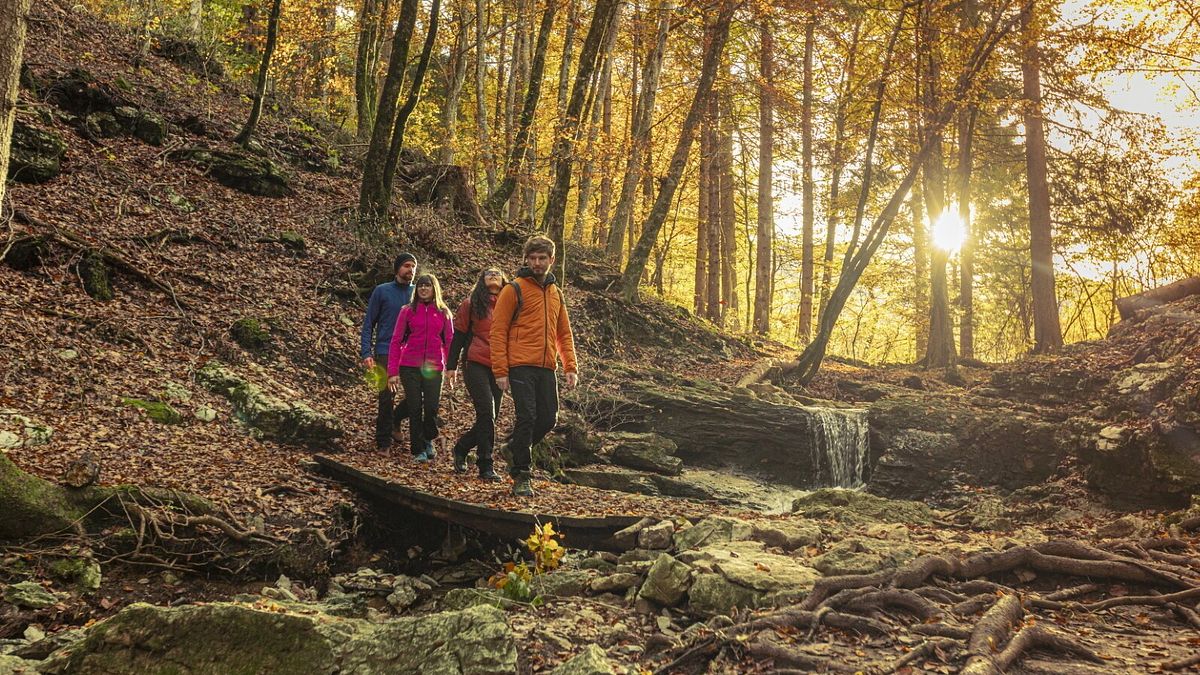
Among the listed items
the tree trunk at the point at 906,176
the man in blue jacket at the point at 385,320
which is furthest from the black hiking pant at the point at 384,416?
the tree trunk at the point at 906,176

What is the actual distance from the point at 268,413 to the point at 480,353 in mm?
2560

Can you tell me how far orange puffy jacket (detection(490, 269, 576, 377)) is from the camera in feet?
22.4

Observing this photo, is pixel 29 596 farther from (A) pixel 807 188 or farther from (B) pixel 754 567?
(A) pixel 807 188

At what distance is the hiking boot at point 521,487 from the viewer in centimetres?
707

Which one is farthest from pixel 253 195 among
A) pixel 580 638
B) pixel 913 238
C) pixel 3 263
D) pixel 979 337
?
pixel 979 337

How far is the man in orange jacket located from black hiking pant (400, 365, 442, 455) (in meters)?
1.65

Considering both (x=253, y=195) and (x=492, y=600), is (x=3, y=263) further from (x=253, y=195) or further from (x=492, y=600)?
(x=492, y=600)

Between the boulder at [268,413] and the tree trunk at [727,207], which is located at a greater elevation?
the tree trunk at [727,207]

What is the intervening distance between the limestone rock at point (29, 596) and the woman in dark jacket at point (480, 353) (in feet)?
12.7

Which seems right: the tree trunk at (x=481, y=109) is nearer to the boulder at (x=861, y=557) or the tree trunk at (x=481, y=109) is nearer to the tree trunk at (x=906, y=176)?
the tree trunk at (x=906, y=176)

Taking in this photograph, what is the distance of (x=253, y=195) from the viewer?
490 inches

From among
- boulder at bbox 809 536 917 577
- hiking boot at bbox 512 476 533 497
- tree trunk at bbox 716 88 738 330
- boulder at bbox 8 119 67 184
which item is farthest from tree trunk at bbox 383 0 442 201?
tree trunk at bbox 716 88 738 330

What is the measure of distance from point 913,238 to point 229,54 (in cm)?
2270

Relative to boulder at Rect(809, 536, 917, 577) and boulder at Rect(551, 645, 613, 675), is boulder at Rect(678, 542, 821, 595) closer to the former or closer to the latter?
boulder at Rect(809, 536, 917, 577)
